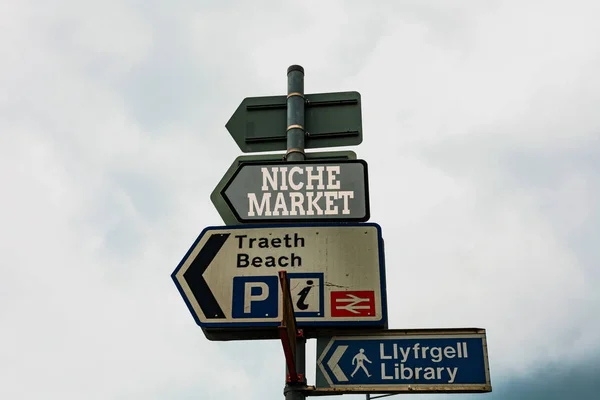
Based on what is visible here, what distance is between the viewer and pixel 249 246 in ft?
20.6

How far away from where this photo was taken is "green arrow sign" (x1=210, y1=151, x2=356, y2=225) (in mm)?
6684

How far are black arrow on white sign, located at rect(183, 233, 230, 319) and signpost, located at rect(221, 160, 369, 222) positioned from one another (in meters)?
0.38

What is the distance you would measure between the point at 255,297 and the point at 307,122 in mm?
1965

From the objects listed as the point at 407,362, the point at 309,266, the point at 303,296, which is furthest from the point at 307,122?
the point at 407,362

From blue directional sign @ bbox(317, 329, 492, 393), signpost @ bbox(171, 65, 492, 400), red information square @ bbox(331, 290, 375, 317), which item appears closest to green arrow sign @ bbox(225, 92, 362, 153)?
signpost @ bbox(171, 65, 492, 400)

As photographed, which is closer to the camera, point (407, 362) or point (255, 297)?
point (407, 362)

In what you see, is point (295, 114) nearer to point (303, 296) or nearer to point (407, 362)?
point (303, 296)

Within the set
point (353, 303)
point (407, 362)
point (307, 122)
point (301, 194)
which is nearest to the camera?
point (407, 362)

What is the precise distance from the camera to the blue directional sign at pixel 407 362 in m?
5.42

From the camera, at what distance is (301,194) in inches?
259

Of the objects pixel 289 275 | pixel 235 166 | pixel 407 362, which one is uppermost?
pixel 235 166

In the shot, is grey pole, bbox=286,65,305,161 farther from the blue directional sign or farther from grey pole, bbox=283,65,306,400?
the blue directional sign

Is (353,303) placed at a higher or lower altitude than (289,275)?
lower

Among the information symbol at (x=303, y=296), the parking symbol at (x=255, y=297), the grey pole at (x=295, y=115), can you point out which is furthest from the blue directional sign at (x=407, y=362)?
the grey pole at (x=295, y=115)
